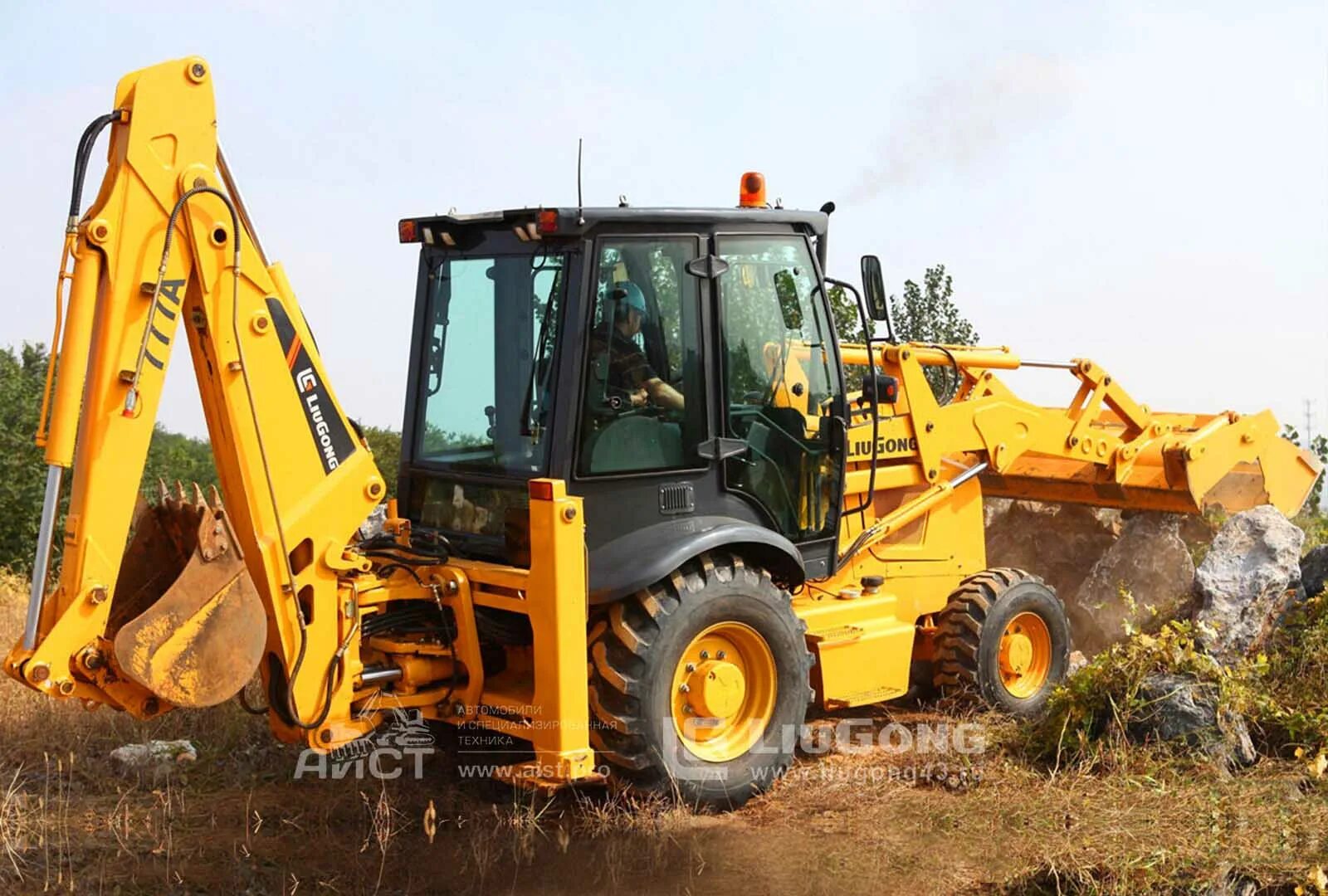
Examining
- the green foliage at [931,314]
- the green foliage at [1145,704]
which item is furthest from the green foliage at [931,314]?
the green foliage at [1145,704]

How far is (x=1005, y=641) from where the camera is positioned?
25.6ft

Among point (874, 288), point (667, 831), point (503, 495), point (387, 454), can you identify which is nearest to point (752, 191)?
point (874, 288)

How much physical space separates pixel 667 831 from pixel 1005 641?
2.78 meters

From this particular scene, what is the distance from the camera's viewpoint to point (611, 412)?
5941 millimetres

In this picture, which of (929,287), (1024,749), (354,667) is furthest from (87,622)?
(929,287)

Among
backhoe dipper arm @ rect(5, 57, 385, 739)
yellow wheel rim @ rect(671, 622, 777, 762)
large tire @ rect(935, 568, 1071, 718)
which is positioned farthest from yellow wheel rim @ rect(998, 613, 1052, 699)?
backhoe dipper arm @ rect(5, 57, 385, 739)

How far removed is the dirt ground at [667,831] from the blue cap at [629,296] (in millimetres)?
1985

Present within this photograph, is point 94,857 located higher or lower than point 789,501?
lower

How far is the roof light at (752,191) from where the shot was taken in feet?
22.2

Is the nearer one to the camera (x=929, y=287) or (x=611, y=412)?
(x=611, y=412)

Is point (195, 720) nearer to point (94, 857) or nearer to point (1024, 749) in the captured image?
point (94, 857)

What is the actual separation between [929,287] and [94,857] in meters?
8.49

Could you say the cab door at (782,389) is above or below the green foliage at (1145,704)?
above

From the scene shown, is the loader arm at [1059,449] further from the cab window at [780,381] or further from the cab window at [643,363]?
the cab window at [643,363]
